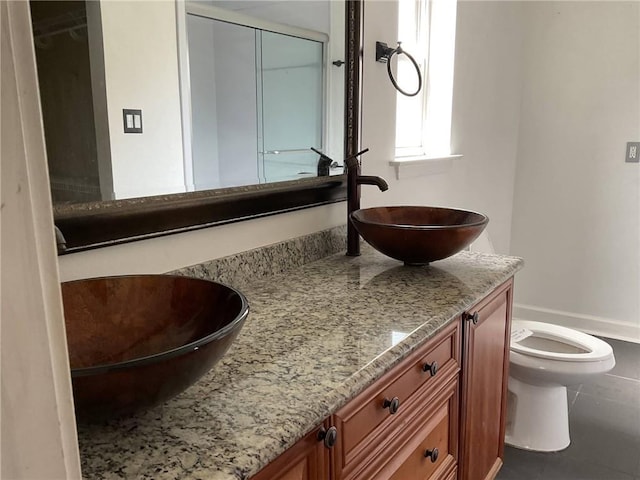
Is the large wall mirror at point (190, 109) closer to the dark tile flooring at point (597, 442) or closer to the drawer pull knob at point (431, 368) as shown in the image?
the drawer pull knob at point (431, 368)

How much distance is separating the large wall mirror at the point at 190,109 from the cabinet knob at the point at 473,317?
1.91 ft

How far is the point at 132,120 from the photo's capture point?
3.97ft

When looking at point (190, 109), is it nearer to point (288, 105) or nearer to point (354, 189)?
point (288, 105)

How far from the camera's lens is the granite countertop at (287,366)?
73cm

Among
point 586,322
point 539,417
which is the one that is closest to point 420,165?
point 539,417

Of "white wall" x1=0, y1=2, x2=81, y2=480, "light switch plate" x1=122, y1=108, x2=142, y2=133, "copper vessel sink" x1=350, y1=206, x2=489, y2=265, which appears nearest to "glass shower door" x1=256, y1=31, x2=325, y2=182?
"copper vessel sink" x1=350, y1=206, x2=489, y2=265

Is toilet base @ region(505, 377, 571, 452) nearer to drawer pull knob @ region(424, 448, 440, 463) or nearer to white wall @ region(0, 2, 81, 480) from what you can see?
drawer pull knob @ region(424, 448, 440, 463)

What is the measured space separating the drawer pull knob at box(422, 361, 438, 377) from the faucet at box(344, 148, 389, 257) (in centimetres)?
58

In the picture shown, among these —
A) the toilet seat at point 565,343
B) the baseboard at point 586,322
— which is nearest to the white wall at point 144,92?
the toilet seat at point 565,343

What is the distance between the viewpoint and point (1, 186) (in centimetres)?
41

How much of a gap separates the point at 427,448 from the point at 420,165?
1.28 meters

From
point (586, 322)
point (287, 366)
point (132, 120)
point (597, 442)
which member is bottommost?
point (597, 442)

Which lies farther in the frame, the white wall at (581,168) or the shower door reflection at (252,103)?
the white wall at (581,168)

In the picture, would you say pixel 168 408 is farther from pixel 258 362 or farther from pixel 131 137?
pixel 131 137
